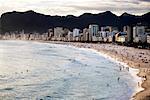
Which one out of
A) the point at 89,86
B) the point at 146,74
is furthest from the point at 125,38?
the point at 89,86

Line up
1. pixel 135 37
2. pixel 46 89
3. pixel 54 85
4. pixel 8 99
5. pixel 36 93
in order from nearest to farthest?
pixel 8 99, pixel 36 93, pixel 46 89, pixel 54 85, pixel 135 37

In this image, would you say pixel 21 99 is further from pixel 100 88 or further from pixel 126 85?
pixel 126 85

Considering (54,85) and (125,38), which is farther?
(125,38)

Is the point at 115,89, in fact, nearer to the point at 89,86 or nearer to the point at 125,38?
the point at 89,86

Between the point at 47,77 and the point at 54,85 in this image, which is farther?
the point at 47,77

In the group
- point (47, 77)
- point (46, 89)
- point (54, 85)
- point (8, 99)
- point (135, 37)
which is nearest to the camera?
point (8, 99)

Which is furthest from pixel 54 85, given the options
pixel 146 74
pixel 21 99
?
pixel 146 74

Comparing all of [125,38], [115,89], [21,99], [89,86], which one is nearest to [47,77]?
[89,86]

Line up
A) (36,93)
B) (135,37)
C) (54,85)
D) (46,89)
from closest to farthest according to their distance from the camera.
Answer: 1. (36,93)
2. (46,89)
3. (54,85)
4. (135,37)

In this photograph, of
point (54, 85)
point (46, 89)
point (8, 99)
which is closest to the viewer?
point (8, 99)
